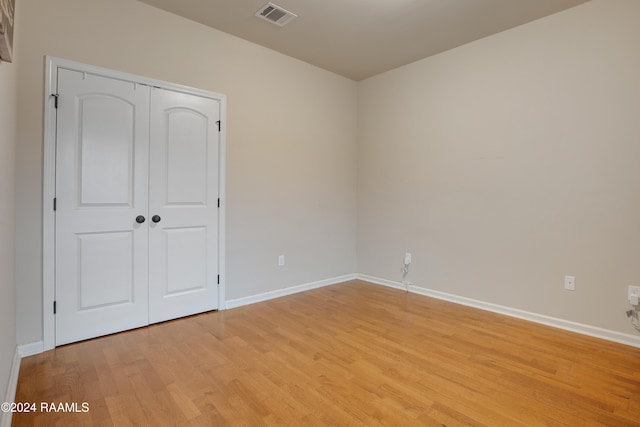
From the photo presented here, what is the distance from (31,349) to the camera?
2328mm

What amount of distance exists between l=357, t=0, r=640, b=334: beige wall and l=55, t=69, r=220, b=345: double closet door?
2.33 meters

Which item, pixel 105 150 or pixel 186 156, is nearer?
pixel 105 150

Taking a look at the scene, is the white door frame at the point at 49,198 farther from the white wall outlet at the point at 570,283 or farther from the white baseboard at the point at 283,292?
the white wall outlet at the point at 570,283

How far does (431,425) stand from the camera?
Answer: 1.62 m

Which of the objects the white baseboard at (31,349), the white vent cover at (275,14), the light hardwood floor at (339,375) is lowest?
the light hardwood floor at (339,375)

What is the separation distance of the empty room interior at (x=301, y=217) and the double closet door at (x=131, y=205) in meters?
0.02

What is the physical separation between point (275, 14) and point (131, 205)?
212cm

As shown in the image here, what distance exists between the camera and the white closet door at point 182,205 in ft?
9.55

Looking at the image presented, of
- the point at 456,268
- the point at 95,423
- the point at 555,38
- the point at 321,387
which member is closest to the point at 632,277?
the point at 456,268

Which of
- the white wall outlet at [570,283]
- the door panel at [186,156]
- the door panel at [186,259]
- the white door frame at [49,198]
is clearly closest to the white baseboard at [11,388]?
the white door frame at [49,198]

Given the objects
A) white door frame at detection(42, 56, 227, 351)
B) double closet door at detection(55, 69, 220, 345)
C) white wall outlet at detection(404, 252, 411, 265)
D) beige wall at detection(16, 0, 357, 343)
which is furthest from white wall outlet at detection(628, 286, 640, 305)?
white door frame at detection(42, 56, 227, 351)

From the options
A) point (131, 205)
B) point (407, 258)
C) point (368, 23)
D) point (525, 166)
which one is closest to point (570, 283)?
point (525, 166)

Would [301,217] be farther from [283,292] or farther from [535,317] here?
[535,317]

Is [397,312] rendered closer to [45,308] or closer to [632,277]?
[632,277]
